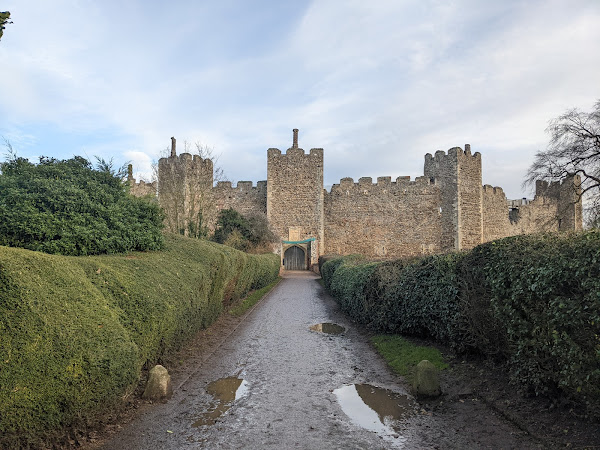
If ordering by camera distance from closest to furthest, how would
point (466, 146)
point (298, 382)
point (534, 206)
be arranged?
1. point (298, 382)
2. point (466, 146)
3. point (534, 206)

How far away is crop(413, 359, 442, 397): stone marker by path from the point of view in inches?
204

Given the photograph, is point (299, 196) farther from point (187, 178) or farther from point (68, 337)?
point (68, 337)

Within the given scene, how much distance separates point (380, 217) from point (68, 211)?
29.5 metres

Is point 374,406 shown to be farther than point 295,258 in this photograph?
No

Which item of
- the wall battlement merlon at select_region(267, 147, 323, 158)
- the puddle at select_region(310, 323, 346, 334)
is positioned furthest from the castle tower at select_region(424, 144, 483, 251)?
the puddle at select_region(310, 323, 346, 334)

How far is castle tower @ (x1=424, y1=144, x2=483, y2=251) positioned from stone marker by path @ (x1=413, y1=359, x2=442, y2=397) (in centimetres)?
2945

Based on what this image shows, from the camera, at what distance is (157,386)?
4.98m

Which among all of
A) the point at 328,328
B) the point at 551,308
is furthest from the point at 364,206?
the point at 551,308

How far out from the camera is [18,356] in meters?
3.19

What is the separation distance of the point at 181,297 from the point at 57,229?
255 cm

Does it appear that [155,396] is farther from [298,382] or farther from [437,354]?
[437,354]

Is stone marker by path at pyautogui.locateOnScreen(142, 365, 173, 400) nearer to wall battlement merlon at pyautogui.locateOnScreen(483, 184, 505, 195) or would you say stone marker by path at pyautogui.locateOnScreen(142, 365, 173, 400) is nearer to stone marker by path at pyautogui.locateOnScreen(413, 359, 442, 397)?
stone marker by path at pyautogui.locateOnScreen(413, 359, 442, 397)

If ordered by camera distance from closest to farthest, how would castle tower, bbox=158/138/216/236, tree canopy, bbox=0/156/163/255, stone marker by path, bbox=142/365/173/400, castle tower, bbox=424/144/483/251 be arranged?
stone marker by path, bbox=142/365/173/400, tree canopy, bbox=0/156/163/255, castle tower, bbox=158/138/216/236, castle tower, bbox=424/144/483/251

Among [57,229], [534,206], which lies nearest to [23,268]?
[57,229]
